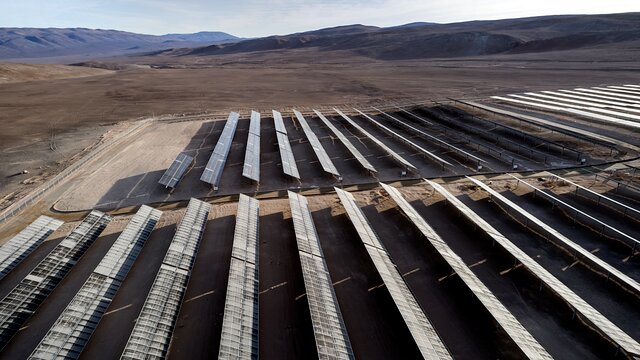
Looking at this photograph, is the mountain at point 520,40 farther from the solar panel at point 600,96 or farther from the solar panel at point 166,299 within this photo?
the solar panel at point 166,299

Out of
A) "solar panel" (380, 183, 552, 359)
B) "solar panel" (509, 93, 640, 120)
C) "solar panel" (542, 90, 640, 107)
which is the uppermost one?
"solar panel" (380, 183, 552, 359)

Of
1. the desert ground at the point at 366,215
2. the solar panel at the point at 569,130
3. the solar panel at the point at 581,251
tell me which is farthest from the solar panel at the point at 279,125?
the solar panel at the point at 569,130

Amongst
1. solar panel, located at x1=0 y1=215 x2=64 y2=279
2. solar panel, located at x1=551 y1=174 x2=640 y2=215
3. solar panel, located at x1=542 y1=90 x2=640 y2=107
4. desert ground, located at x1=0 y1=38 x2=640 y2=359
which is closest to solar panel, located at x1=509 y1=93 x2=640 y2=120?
solar panel, located at x1=542 y1=90 x2=640 y2=107

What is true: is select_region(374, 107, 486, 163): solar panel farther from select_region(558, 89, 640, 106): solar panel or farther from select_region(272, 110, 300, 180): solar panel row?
select_region(558, 89, 640, 106): solar panel

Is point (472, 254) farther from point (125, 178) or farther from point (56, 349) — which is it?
point (125, 178)

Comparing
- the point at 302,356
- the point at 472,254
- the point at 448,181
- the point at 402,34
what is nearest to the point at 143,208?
the point at 302,356
